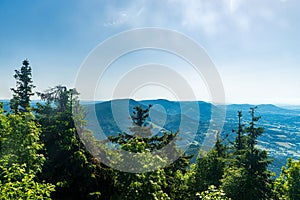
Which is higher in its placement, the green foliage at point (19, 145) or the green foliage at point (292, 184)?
the green foliage at point (19, 145)

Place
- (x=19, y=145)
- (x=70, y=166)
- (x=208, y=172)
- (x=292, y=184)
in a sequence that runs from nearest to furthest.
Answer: (x=19, y=145), (x=70, y=166), (x=292, y=184), (x=208, y=172)

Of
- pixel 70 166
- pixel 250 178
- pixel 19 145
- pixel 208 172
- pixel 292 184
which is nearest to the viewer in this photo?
pixel 19 145

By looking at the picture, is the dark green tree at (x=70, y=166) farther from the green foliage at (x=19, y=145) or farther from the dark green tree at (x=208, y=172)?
the dark green tree at (x=208, y=172)

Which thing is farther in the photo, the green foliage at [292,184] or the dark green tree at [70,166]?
the green foliage at [292,184]

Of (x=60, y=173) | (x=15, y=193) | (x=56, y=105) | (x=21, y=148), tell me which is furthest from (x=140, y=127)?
(x=15, y=193)

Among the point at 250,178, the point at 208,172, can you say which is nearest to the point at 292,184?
the point at 250,178

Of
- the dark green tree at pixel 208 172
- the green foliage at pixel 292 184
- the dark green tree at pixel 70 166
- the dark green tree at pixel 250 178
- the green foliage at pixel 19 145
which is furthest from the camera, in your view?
the dark green tree at pixel 208 172

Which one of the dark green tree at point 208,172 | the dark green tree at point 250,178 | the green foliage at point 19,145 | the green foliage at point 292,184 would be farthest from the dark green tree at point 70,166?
the green foliage at point 292,184

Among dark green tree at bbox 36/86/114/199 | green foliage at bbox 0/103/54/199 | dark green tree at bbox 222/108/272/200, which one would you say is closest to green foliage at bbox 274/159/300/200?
dark green tree at bbox 222/108/272/200

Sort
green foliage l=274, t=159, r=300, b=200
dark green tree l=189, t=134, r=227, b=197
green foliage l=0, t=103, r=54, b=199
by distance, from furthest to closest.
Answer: dark green tree l=189, t=134, r=227, b=197 < green foliage l=274, t=159, r=300, b=200 < green foliage l=0, t=103, r=54, b=199

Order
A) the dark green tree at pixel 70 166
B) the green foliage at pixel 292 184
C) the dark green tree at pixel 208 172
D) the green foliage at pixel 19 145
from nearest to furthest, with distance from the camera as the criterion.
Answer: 1. the green foliage at pixel 19 145
2. the dark green tree at pixel 70 166
3. the green foliage at pixel 292 184
4. the dark green tree at pixel 208 172

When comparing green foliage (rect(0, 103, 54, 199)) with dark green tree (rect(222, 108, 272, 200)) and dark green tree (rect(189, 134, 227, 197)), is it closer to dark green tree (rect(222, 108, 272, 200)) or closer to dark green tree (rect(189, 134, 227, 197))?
dark green tree (rect(222, 108, 272, 200))

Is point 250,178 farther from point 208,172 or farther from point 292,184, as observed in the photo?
point 208,172

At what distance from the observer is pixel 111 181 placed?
18906 millimetres
